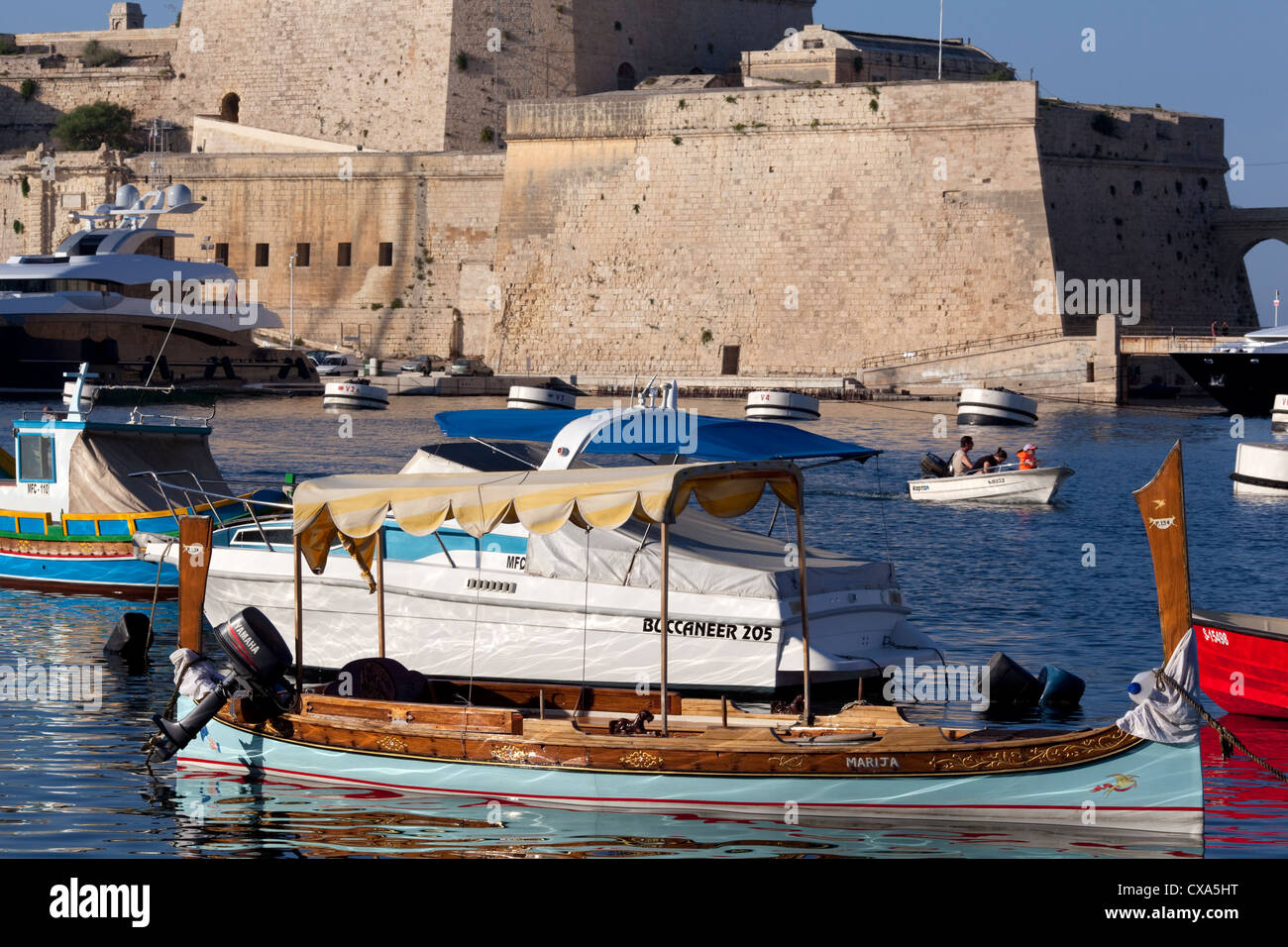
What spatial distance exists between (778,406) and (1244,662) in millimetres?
19353

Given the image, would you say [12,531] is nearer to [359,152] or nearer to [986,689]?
[986,689]

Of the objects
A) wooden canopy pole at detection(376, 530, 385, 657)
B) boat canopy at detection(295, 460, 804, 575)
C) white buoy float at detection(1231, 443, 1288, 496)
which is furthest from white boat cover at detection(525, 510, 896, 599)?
white buoy float at detection(1231, 443, 1288, 496)

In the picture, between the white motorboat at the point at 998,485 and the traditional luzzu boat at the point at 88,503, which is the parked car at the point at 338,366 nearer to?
the white motorboat at the point at 998,485

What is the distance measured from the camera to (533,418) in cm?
1259

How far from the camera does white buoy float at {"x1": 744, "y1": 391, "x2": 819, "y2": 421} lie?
29.5 metres

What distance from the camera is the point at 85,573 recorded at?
1448 centimetres

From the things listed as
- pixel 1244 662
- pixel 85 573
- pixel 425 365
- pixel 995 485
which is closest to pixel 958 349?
pixel 425 365

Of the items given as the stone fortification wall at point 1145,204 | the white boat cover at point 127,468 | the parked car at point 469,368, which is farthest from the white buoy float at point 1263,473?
the parked car at point 469,368

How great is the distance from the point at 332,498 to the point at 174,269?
99.6 ft

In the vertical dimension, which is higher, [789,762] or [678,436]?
[678,436]

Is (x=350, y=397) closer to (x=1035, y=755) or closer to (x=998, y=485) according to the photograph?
(x=998, y=485)

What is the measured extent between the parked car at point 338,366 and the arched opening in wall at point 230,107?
8.72m

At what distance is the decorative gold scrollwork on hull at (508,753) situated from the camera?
27.7 feet
